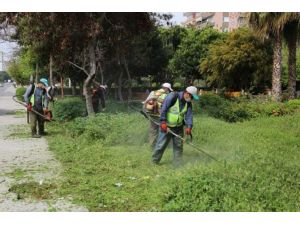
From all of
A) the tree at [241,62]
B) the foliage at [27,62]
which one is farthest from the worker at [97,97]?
the tree at [241,62]

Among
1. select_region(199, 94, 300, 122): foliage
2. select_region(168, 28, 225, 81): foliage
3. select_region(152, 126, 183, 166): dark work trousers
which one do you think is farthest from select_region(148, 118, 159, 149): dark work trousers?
select_region(168, 28, 225, 81): foliage

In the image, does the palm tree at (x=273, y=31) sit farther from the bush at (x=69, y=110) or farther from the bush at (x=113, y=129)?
the bush at (x=113, y=129)

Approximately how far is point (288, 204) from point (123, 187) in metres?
2.38

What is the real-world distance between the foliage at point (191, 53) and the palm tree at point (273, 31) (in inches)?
613

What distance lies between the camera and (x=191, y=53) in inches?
1481

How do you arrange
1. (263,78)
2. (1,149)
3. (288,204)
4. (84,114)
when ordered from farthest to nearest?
1. (263,78)
2. (84,114)
3. (1,149)
4. (288,204)

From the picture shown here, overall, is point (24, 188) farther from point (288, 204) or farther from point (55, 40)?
point (55, 40)

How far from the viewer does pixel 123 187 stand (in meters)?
6.75

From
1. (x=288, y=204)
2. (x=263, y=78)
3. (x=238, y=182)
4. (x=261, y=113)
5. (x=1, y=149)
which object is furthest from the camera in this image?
(x=263, y=78)

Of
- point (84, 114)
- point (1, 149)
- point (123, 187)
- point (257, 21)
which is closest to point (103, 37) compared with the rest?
point (84, 114)

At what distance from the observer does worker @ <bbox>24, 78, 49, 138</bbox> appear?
42.5 feet

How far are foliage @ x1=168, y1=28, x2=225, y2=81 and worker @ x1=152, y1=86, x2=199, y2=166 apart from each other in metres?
28.4

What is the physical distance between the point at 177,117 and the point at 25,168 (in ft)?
9.39

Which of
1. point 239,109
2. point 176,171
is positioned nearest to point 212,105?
point 239,109
